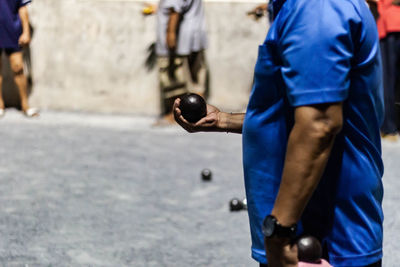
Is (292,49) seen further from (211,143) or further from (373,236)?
(211,143)

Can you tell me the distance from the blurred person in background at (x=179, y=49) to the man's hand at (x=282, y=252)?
678 centimetres

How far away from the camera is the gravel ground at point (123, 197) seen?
4.65 meters

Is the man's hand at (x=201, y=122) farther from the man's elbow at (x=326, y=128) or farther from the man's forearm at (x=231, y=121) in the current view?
the man's elbow at (x=326, y=128)

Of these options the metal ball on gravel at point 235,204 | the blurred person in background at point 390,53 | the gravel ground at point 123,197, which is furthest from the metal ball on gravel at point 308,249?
the blurred person in background at point 390,53

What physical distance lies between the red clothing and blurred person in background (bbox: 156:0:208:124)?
2042 millimetres

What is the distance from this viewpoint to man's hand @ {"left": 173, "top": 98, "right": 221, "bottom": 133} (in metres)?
2.52

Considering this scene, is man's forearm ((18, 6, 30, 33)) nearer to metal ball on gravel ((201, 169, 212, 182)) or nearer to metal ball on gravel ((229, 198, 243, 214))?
metal ball on gravel ((201, 169, 212, 182))

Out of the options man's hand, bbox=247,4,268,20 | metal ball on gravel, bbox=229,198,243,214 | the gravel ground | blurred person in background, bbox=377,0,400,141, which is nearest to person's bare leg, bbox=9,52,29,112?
the gravel ground

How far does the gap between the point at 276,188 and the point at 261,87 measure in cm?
29

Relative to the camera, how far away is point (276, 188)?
220 centimetres

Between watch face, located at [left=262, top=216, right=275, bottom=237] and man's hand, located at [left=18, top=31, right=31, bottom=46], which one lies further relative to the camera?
man's hand, located at [left=18, top=31, right=31, bottom=46]

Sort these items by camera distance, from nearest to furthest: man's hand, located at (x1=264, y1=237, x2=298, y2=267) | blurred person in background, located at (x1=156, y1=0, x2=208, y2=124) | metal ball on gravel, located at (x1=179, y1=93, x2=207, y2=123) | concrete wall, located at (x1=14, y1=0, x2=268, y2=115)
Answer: man's hand, located at (x1=264, y1=237, x2=298, y2=267) → metal ball on gravel, located at (x1=179, y1=93, x2=207, y2=123) → blurred person in background, located at (x1=156, y1=0, x2=208, y2=124) → concrete wall, located at (x1=14, y1=0, x2=268, y2=115)

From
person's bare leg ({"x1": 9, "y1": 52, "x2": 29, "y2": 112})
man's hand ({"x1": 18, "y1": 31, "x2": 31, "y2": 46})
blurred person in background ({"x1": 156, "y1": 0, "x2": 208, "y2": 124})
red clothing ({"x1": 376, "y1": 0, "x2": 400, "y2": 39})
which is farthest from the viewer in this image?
person's bare leg ({"x1": 9, "y1": 52, "x2": 29, "y2": 112})

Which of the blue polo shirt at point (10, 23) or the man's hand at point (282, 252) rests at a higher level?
the man's hand at point (282, 252)
